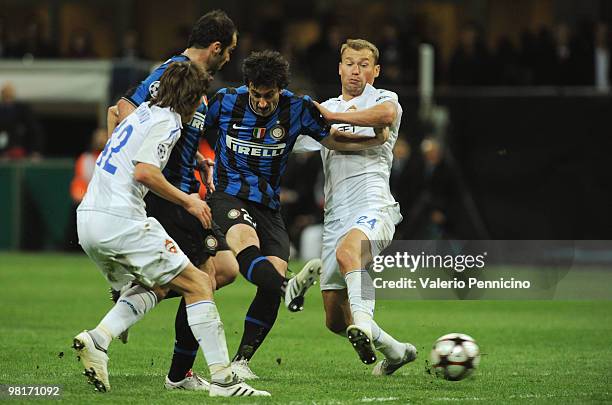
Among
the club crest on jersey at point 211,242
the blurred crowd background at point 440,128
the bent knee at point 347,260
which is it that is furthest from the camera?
the blurred crowd background at point 440,128

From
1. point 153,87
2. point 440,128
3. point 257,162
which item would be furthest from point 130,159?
point 440,128

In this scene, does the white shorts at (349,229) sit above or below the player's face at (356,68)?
below

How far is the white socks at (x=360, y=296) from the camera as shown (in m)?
7.98

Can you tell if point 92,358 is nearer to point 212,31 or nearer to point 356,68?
point 212,31

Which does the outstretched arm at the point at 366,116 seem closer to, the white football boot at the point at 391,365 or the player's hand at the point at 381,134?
the player's hand at the point at 381,134

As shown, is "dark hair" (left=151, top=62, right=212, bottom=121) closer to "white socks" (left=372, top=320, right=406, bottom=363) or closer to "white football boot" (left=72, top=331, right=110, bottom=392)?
"white football boot" (left=72, top=331, right=110, bottom=392)

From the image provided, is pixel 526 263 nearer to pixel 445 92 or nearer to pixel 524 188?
pixel 524 188

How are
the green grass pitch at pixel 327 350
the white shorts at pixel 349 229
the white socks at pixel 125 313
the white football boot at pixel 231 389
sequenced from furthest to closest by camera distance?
the white shorts at pixel 349 229 < the green grass pitch at pixel 327 350 < the white socks at pixel 125 313 < the white football boot at pixel 231 389

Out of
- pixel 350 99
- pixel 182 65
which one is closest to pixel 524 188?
pixel 350 99

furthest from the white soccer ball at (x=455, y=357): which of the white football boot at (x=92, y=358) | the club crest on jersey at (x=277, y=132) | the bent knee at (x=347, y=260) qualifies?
the white football boot at (x=92, y=358)

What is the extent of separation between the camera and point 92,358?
7.11m

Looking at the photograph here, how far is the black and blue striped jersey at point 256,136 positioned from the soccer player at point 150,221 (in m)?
1.17

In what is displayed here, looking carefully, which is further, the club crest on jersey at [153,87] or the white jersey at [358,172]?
the white jersey at [358,172]

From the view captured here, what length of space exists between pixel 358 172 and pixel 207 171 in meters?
1.11
